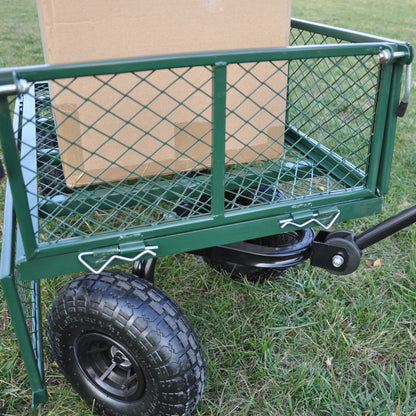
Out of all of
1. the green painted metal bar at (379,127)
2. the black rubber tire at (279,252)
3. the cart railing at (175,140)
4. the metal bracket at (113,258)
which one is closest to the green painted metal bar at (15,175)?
the cart railing at (175,140)

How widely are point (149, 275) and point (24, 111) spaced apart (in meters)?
0.82

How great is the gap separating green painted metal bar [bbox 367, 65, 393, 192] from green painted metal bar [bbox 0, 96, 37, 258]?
3.01 ft

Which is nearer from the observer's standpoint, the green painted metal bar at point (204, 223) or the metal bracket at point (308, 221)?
the green painted metal bar at point (204, 223)

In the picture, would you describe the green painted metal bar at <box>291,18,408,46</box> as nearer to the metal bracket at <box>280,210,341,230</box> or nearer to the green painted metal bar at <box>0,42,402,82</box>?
the green painted metal bar at <box>0,42,402,82</box>

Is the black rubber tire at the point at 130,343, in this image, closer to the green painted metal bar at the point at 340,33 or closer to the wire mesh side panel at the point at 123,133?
the wire mesh side panel at the point at 123,133

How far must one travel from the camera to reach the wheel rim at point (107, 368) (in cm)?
149

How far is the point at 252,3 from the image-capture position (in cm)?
138

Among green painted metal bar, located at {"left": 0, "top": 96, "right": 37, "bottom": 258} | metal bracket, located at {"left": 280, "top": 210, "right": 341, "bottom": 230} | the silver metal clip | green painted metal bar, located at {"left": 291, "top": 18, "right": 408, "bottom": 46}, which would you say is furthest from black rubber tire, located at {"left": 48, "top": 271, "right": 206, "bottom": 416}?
green painted metal bar, located at {"left": 291, "top": 18, "right": 408, "bottom": 46}

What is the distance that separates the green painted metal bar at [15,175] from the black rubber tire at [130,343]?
281 mm

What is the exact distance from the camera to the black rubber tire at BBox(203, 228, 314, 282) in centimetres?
163

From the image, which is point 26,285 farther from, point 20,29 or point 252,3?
point 20,29

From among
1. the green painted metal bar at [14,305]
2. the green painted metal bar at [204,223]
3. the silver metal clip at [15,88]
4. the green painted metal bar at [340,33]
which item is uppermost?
the silver metal clip at [15,88]

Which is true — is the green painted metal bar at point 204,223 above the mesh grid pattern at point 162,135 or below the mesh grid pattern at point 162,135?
below

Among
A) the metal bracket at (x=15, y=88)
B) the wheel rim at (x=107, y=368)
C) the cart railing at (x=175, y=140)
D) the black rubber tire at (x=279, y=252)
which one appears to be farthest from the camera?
the black rubber tire at (x=279, y=252)
